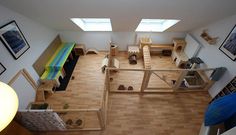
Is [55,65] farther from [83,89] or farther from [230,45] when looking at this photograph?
[230,45]

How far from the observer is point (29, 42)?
3.27 metres

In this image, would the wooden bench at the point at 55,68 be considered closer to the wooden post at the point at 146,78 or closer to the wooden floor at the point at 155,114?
the wooden floor at the point at 155,114

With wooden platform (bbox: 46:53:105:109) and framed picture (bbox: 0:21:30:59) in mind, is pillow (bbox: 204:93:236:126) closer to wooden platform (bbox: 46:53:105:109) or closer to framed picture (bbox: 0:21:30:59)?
wooden platform (bbox: 46:53:105:109)

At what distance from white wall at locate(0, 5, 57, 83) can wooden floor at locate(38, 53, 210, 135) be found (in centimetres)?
112

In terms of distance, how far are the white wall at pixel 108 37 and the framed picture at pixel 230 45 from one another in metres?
1.89

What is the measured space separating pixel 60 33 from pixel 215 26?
4773 millimetres

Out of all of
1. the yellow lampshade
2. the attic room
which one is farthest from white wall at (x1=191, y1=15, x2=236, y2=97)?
the yellow lampshade

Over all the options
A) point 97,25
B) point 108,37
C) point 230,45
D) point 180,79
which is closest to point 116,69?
point 180,79

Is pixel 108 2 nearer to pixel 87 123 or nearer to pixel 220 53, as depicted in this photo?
pixel 87 123

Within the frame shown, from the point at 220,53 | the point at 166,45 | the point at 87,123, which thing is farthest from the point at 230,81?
the point at 87,123

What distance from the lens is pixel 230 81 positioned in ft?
9.59

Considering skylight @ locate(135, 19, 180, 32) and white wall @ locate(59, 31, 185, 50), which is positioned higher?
skylight @ locate(135, 19, 180, 32)

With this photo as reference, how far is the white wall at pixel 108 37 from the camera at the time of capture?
4738 millimetres

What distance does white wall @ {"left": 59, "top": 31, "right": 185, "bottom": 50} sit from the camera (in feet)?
15.5
